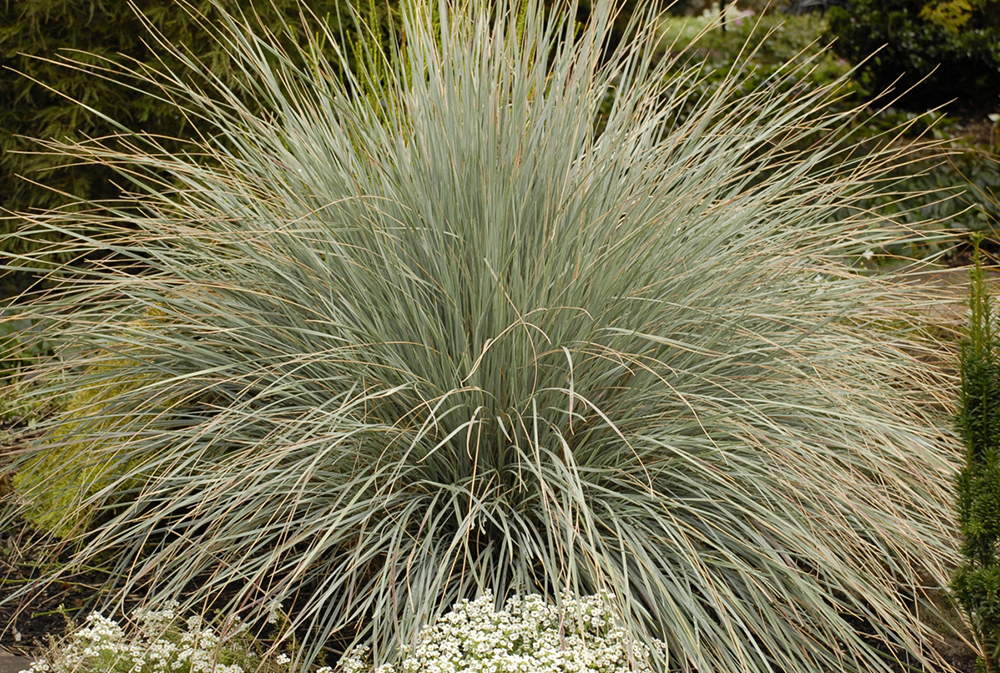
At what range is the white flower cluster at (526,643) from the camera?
1.76m

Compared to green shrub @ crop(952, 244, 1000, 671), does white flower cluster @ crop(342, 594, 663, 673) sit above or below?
below

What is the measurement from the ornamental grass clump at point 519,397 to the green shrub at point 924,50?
236 inches

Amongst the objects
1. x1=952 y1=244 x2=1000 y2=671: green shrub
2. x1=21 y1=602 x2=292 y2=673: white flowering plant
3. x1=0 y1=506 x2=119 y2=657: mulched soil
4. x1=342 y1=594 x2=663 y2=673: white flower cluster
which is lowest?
x1=0 y1=506 x2=119 y2=657: mulched soil

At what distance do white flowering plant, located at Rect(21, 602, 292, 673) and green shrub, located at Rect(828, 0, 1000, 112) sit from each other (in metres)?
7.28

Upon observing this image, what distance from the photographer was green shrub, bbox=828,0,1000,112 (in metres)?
7.73

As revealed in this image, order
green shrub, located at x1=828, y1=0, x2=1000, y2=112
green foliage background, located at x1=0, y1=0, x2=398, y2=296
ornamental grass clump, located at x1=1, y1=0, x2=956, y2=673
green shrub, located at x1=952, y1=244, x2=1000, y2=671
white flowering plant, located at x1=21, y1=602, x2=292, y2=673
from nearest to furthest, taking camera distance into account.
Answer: green shrub, located at x1=952, y1=244, x2=1000, y2=671 → white flowering plant, located at x1=21, y1=602, x2=292, y2=673 → ornamental grass clump, located at x1=1, y1=0, x2=956, y2=673 → green foliage background, located at x1=0, y1=0, x2=398, y2=296 → green shrub, located at x1=828, y1=0, x2=1000, y2=112

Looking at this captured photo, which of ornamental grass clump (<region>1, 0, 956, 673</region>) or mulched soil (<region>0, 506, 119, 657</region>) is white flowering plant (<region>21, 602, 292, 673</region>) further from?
mulched soil (<region>0, 506, 119, 657</region>)

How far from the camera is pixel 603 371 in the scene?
7.95ft

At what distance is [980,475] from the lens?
1.70 m

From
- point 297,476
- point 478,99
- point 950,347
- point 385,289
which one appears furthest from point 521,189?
point 950,347

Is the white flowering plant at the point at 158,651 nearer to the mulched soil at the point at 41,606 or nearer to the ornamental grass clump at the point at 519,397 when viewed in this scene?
the ornamental grass clump at the point at 519,397

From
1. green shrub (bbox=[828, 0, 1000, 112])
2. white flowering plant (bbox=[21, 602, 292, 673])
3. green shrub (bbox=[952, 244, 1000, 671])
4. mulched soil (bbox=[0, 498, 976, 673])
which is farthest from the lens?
green shrub (bbox=[828, 0, 1000, 112])

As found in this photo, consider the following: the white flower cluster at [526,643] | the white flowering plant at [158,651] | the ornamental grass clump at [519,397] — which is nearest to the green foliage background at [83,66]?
the ornamental grass clump at [519,397]

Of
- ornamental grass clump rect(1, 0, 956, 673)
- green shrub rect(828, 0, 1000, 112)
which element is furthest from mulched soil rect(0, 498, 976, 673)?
green shrub rect(828, 0, 1000, 112)
